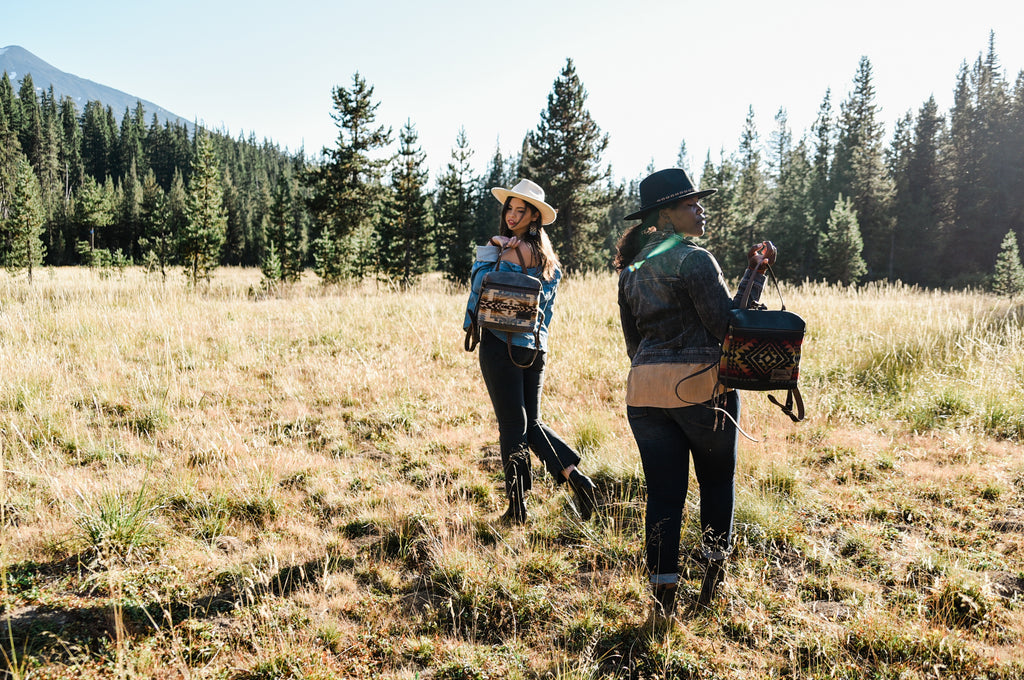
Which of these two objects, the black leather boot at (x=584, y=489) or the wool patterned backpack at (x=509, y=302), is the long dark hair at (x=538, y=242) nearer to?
the wool patterned backpack at (x=509, y=302)

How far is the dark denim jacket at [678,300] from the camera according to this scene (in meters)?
2.22

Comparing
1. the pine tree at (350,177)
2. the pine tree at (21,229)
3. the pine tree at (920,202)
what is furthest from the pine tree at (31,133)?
the pine tree at (920,202)

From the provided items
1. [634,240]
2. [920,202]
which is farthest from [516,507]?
[920,202]

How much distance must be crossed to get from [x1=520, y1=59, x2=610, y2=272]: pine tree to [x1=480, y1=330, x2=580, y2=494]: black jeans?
90.3ft

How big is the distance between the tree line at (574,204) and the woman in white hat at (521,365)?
39.4 ft

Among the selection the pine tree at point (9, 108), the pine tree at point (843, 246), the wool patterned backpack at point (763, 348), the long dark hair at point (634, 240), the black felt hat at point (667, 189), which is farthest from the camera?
the pine tree at point (9, 108)

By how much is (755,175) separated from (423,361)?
58.6 metres

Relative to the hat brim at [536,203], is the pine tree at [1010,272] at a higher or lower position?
higher

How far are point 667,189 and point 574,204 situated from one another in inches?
1185

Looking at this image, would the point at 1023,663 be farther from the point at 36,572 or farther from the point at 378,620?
the point at 36,572

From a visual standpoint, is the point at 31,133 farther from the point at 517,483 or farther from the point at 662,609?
the point at 662,609

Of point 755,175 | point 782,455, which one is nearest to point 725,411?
point 782,455

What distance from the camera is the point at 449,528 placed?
3398mm

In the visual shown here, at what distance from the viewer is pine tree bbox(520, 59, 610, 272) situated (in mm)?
30453
